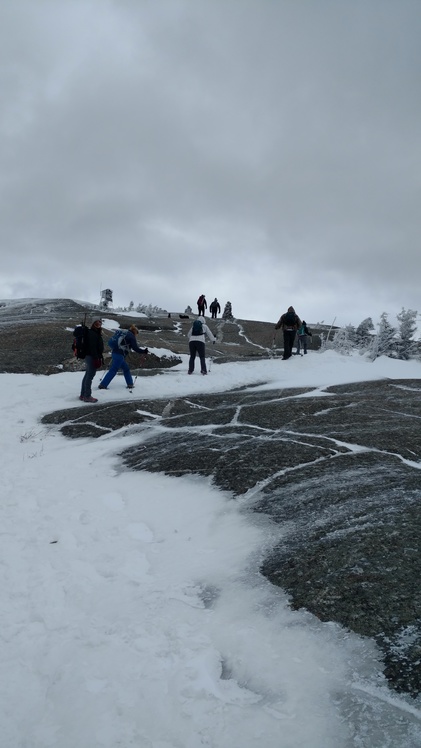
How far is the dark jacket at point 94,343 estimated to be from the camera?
1217 centimetres

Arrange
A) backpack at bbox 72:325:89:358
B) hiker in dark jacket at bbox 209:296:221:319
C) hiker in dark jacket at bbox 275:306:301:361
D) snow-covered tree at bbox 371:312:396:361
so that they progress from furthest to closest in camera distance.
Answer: hiker in dark jacket at bbox 209:296:221:319 → snow-covered tree at bbox 371:312:396:361 → hiker in dark jacket at bbox 275:306:301:361 → backpack at bbox 72:325:89:358

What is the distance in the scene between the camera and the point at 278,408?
1072 cm

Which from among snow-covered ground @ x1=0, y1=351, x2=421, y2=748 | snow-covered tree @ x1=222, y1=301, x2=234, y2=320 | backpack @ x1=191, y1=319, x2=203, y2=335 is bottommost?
snow-covered ground @ x1=0, y1=351, x2=421, y2=748

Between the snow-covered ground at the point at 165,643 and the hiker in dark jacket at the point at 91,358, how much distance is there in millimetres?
6222

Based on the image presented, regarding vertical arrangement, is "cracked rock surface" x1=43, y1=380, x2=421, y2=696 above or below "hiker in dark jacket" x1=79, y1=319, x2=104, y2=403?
below

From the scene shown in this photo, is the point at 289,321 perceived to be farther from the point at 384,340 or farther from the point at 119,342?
the point at 119,342

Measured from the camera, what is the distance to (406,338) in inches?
874

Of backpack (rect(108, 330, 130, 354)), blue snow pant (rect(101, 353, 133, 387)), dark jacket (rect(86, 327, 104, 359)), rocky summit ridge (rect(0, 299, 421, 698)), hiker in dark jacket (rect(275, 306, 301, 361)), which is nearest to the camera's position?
rocky summit ridge (rect(0, 299, 421, 698))

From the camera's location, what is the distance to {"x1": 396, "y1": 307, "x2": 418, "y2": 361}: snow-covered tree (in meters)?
21.9

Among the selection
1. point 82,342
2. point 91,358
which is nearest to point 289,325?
point 91,358

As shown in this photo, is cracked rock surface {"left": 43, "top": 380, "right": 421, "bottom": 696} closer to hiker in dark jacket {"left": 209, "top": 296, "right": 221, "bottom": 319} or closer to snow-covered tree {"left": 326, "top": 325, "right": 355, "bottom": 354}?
snow-covered tree {"left": 326, "top": 325, "right": 355, "bottom": 354}

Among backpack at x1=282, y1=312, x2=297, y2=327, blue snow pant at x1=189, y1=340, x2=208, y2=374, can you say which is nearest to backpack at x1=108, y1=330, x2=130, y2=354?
blue snow pant at x1=189, y1=340, x2=208, y2=374

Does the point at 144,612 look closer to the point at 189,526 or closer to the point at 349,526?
the point at 189,526

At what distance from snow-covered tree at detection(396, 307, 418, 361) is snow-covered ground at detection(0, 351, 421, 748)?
18.8m
